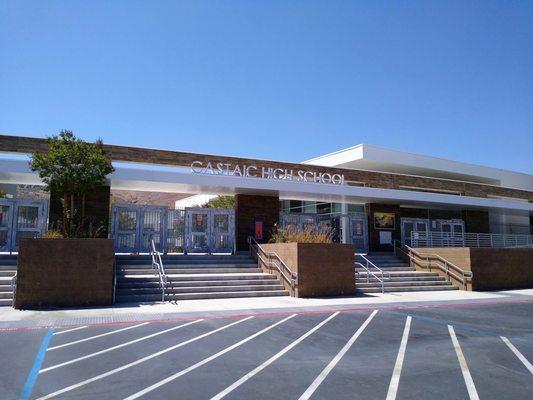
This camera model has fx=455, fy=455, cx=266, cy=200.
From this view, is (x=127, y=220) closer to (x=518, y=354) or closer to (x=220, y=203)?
(x=518, y=354)

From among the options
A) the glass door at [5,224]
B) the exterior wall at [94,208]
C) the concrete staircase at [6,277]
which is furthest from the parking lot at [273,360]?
the glass door at [5,224]

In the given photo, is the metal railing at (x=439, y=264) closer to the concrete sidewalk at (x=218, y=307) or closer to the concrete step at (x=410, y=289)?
the concrete step at (x=410, y=289)

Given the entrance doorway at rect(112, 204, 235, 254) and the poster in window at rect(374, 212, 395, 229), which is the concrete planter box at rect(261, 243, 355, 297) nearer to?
the entrance doorway at rect(112, 204, 235, 254)

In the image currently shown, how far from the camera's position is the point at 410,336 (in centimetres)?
899

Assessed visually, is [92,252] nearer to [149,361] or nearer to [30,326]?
[30,326]

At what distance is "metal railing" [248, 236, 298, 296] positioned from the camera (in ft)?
52.4

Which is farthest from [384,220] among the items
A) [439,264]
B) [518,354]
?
[518,354]

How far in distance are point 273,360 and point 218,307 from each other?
245 inches

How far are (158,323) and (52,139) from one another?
28.0 feet

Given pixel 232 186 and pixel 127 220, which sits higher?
pixel 232 186

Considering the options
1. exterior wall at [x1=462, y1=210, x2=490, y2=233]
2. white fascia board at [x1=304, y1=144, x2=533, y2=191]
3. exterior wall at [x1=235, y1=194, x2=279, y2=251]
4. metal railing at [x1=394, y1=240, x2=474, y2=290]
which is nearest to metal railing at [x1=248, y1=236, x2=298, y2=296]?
exterior wall at [x1=235, y1=194, x2=279, y2=251]

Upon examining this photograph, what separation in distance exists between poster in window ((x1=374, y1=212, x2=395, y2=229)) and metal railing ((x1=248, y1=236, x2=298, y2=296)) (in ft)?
26.5

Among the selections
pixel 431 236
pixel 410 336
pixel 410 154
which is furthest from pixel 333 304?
pixel 410 154

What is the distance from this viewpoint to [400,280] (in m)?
19.3
